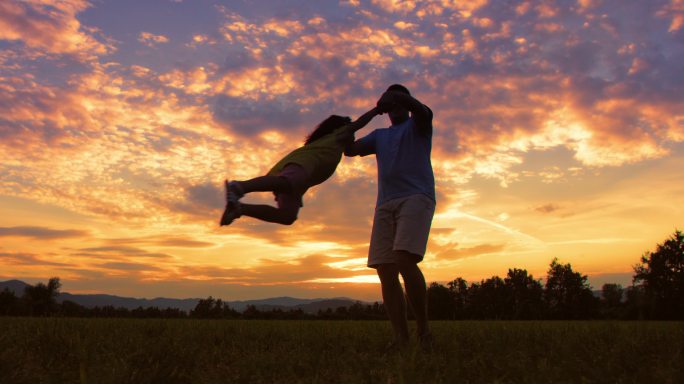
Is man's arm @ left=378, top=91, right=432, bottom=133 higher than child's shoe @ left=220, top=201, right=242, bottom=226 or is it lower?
higher

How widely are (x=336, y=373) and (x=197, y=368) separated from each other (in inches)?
43.3

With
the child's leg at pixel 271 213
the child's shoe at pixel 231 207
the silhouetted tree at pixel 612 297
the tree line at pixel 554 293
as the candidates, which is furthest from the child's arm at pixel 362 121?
the tree line at pixel 554 293

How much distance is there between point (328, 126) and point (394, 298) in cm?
216

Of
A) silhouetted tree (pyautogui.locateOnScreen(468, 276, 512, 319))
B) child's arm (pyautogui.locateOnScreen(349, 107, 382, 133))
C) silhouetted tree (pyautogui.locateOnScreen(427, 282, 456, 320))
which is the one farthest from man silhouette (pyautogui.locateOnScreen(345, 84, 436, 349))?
silhouetted tree (pyautogui.locateOnScreen(468, 276, 512, 319))

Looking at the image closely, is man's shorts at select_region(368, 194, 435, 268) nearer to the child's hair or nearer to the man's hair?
Result: the child's hair

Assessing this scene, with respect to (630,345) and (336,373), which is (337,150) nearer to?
(336,373)

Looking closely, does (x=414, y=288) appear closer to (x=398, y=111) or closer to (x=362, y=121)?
(x=362, y=121)

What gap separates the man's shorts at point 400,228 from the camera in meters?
5.51

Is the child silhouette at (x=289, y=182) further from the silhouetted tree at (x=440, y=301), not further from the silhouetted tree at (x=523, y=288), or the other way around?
the silhouetted tree at (x=523, y=288)

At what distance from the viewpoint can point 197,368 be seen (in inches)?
154

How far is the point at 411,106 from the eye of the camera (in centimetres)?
560

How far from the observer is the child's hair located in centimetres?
580

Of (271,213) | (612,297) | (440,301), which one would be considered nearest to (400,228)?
(271,213)

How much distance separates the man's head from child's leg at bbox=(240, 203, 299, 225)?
1.96 m
